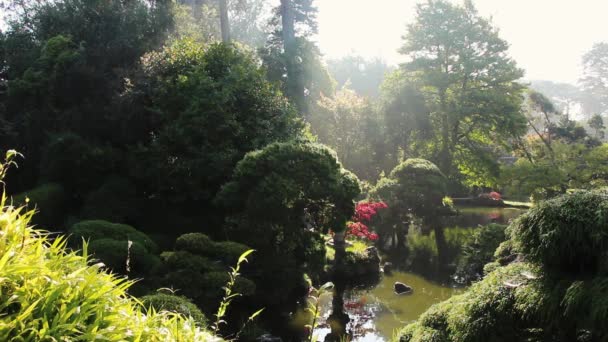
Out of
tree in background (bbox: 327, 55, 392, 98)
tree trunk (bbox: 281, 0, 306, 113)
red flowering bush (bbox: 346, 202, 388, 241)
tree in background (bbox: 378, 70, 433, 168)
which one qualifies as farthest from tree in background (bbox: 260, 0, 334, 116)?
tree in background (bbox: 327, 55, 392, 98)

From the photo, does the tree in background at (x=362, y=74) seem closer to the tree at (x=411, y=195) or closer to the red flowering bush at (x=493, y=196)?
the red flowering bush at (x=493, y=196)

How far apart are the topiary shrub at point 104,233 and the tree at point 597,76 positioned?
7420cm

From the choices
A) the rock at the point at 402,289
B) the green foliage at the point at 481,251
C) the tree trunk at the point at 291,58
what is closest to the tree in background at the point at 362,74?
the tree trunk at the point at 291,58

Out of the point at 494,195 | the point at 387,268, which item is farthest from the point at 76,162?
the point at 494,195

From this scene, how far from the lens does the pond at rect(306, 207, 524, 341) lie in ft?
30.3

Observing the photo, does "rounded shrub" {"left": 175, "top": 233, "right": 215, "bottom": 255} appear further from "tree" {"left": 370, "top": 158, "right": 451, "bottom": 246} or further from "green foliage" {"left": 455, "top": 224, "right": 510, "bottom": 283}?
"tree" {"left": 370, "top": 158, "right": 451, "bottom": 246}

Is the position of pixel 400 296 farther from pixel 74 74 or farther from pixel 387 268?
pixel 74 74

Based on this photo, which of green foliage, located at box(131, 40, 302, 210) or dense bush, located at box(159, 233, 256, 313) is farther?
green foliage, located at box(131, 40, 302, 210)

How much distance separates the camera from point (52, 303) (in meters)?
1.68

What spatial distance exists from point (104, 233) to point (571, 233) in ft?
24.1

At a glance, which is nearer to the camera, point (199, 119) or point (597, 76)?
point (199, 119)

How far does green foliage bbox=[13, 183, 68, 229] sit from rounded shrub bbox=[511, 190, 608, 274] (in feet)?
33.8

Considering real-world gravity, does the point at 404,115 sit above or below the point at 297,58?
below

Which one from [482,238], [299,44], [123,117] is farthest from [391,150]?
[123,117]
